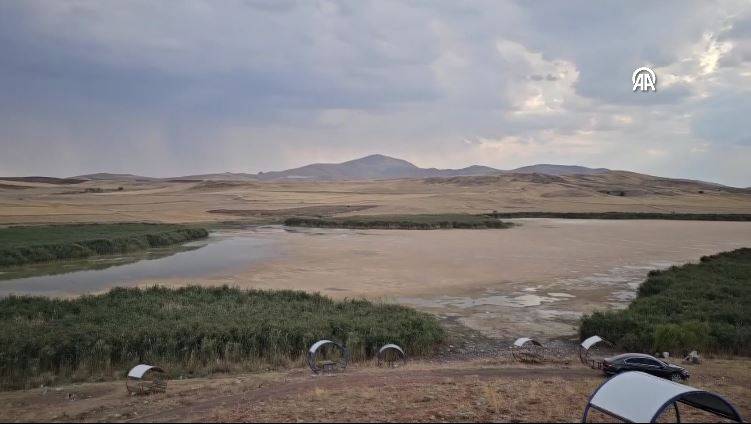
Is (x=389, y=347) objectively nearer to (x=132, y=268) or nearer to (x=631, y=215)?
(x=132, y=268)

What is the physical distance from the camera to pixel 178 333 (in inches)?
562

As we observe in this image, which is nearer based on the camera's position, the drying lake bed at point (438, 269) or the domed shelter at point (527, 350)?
the domed shelter at point (527, 350)

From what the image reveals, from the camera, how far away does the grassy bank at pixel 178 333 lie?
42.0 feet

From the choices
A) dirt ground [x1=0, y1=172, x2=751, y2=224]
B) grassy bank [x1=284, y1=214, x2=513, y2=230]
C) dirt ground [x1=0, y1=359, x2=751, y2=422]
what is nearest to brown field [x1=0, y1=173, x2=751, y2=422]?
dirt ground [x1=0, y1=359, x2=751, y2=422]

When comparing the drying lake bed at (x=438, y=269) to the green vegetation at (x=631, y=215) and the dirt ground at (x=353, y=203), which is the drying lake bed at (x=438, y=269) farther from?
the green vegetation at (x=631, y=215)

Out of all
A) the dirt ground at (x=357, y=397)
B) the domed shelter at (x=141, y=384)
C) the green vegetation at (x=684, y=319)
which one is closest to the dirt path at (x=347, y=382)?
the dirt ground at (x=357, y=397)

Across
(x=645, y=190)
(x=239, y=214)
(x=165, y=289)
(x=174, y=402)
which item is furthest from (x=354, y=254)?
(x=645, y=190)

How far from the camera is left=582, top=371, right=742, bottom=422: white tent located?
6617 mm

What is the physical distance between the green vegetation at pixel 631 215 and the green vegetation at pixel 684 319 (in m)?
45.4

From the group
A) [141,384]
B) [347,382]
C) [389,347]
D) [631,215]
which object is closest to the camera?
[141,384]

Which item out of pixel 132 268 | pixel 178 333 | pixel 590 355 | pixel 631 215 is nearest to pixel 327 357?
pixel 178 333

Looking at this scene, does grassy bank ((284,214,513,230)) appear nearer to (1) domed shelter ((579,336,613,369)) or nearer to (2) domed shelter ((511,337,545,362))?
(2) domed shelter ((511,337,545,362))

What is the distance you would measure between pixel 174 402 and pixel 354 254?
2593 centimetres

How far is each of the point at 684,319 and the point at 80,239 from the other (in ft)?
110
